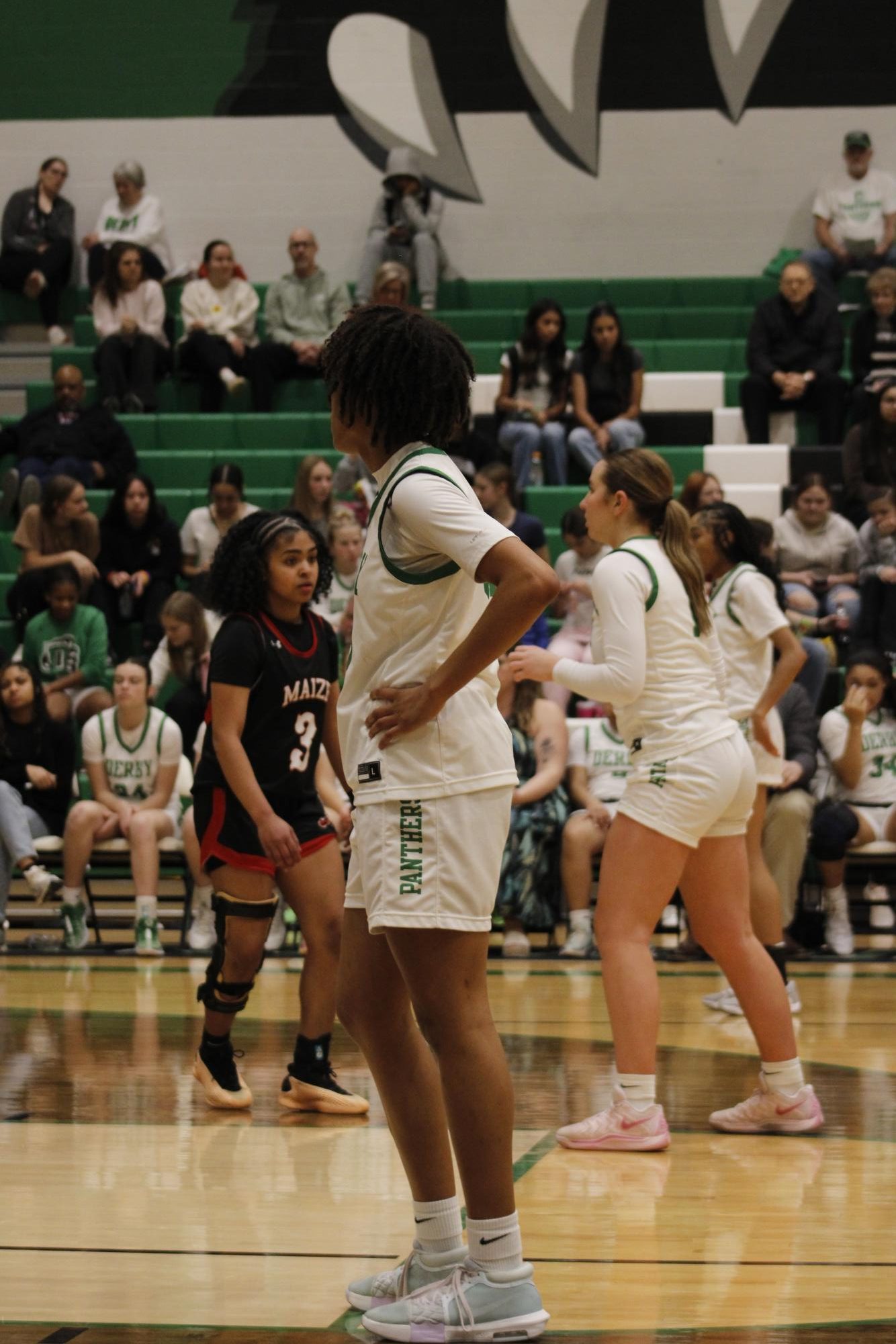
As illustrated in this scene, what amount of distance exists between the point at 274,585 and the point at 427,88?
33.6ft

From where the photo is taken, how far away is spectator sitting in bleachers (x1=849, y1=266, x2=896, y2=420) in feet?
38.4

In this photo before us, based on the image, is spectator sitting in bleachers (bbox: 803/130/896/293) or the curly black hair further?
spectator sitting in bleachers (bbox: 803/130/896/293)

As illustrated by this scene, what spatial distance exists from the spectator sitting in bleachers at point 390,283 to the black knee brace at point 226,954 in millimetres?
7618

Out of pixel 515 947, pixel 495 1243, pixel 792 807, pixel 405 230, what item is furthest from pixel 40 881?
pixel 405 230

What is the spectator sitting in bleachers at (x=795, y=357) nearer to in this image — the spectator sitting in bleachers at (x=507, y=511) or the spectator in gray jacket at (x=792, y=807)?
the spectator sitting in bleachers at (x=507, y=511)

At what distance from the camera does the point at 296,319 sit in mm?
13133

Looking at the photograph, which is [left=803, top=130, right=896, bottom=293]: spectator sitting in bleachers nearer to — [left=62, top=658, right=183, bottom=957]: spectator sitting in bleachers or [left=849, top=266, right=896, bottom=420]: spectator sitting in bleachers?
[left=849, top=266, right=896, bottom=420]: spectator sitting in bleachers

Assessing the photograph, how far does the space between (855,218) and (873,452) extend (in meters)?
3.19

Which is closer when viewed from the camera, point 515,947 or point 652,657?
Result: point 652,657

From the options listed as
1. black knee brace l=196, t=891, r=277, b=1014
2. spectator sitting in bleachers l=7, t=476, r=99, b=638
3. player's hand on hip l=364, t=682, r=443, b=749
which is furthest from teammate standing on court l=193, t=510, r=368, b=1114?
spectator sitting in bleachers l=7, t=476, r=99, b=638

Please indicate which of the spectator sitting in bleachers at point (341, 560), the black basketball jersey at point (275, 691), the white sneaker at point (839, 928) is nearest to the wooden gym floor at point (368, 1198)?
the black basketball jersey at point (275, 691)

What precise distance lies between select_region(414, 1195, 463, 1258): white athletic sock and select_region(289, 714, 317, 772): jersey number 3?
6.70 ft

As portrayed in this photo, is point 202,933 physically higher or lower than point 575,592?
lower

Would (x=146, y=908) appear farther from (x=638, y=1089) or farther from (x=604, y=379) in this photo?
(x=604, y=379)
